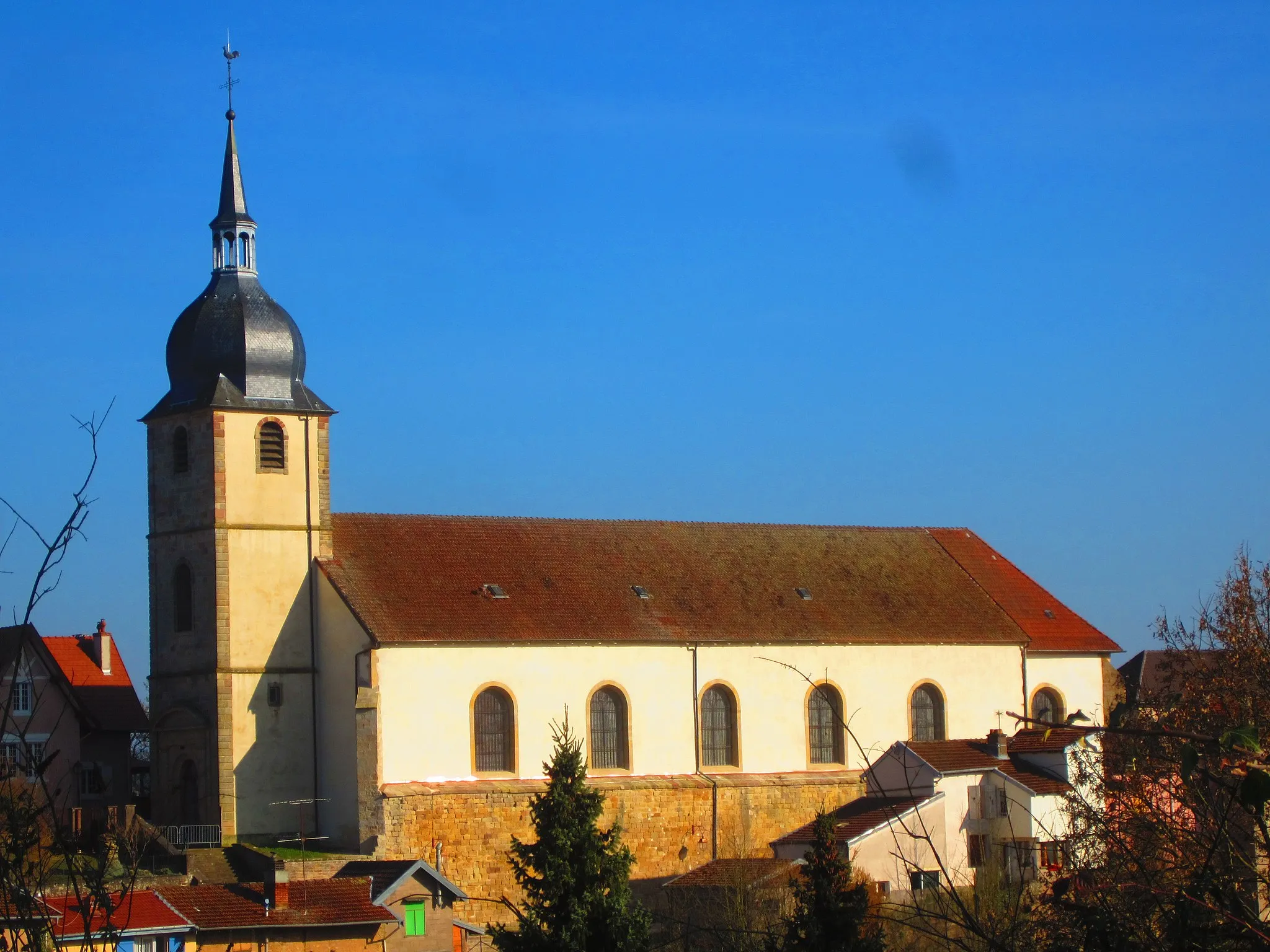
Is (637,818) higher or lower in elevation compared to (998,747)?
lower

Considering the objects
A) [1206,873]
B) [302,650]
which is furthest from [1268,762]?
[302,650]

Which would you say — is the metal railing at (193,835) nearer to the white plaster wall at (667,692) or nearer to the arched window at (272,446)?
the white plaster wall at (667,692)

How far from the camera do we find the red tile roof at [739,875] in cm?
3431

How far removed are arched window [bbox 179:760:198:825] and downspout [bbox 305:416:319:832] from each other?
9.00ft

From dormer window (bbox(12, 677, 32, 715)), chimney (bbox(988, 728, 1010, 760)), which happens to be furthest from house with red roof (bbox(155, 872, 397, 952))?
chimney (bbox(988, 728, 1010, 760))

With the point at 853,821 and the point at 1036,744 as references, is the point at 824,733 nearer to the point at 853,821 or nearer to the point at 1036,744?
the point at 1036,744

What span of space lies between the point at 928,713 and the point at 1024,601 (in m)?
5.61

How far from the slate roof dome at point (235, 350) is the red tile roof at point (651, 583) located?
3.45m

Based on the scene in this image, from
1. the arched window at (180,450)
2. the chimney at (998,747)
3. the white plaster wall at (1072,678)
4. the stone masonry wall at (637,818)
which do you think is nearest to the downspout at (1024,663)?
the white plaster wall at (1072,678)

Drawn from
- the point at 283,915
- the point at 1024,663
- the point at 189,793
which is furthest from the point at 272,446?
the point at 1024,663

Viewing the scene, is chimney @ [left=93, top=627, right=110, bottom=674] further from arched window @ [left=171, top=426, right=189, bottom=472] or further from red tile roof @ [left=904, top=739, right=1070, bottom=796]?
red tile roof @ [left=904, top=739, right=1070, bottom=796]

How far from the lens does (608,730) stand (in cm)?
4075

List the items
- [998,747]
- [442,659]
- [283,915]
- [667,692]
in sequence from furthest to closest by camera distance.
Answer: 1. [667,692]
2. [998,747]
3. [442,659]
4. [283,915]

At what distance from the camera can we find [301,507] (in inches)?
1588
